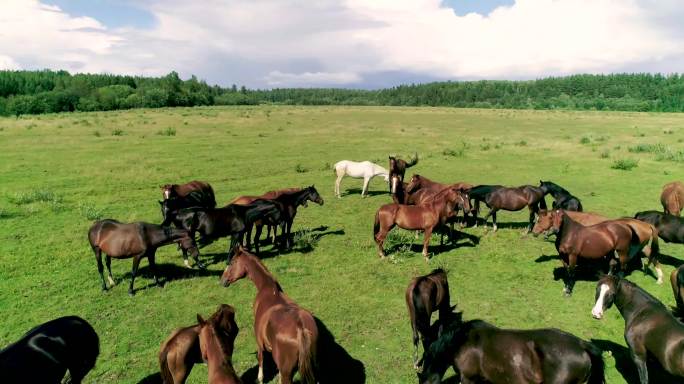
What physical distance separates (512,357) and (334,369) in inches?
123

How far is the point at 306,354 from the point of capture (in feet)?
16.9

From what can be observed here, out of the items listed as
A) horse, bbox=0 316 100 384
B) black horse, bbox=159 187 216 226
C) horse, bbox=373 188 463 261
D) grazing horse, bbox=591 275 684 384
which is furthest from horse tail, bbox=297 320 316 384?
black horse, bbox=159 187 216 226

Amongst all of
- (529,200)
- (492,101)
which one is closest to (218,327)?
(529,200)

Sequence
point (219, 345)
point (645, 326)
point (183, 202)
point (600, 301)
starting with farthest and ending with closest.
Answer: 1. point (183, 202)
2. point (600, 301)
3. point (645, 326)
4. point (219, 345)

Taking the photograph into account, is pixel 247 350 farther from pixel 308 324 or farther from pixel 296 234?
pixel 296 234

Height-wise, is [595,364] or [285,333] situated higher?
[285,333]

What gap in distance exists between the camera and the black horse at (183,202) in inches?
466

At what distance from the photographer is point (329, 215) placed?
16516 mm

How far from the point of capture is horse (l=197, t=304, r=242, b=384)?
4504 millimetres

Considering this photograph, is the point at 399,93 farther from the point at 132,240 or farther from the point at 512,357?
the point at 512,357

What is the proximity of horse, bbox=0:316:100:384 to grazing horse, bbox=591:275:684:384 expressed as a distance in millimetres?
8063

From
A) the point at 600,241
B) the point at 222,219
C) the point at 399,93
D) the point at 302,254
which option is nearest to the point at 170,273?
the point at 222,219

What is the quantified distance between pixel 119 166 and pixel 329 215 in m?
15.6

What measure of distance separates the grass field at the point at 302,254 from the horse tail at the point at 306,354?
1848 millimetres
